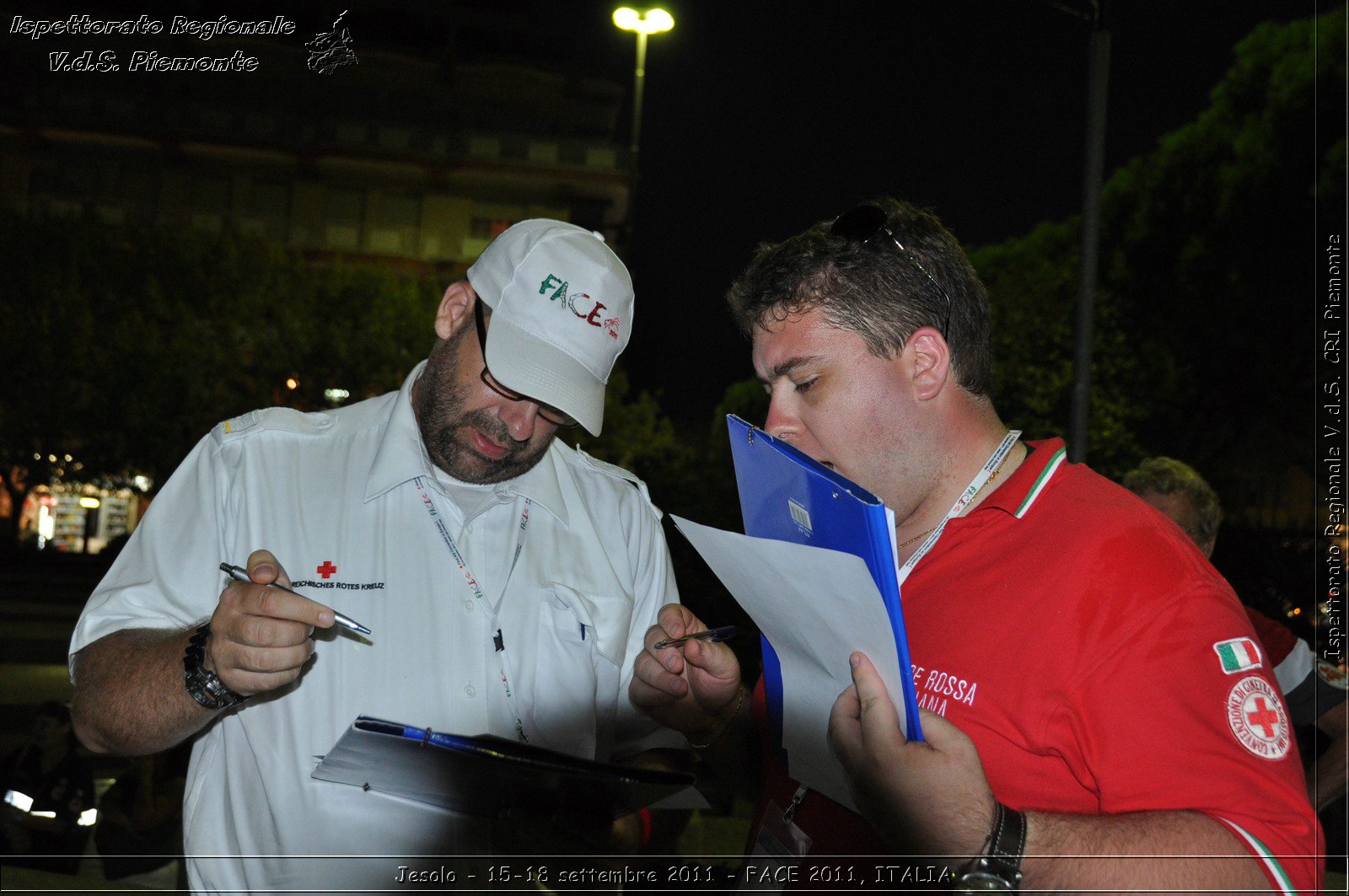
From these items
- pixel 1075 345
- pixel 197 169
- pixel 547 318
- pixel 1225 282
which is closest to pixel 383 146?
pixel 197 169

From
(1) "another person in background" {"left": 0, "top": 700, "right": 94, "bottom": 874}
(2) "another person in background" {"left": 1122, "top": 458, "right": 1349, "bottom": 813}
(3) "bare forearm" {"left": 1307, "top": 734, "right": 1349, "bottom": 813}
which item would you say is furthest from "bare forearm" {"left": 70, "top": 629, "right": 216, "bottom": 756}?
(3) "bare forearm" {"left": 1307, "top": 734, "right": 1349, "bottom": 813}

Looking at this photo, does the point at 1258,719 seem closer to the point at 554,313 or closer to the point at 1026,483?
the point at 1026,483

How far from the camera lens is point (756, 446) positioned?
1.93 meters

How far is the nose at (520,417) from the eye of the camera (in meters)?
2.67

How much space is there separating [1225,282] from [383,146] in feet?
72.1

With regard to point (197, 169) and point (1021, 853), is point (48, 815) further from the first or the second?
point (197, 169)

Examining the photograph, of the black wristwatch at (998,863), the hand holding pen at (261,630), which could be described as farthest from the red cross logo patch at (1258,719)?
the hand holding pen at (261,630)

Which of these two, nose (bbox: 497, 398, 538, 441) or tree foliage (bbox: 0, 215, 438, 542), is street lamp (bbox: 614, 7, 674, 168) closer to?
nose (bbox: 497, 398, 538, 441)

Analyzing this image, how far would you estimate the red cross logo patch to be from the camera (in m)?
1.61

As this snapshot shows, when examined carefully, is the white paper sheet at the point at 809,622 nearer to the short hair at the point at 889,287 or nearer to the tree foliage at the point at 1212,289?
the short hair at the point at 889,287

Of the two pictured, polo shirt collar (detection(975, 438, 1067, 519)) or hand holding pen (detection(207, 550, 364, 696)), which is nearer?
hand holding pen (detection(207, 550, 364, 696))

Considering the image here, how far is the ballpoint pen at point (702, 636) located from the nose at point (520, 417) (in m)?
0.66

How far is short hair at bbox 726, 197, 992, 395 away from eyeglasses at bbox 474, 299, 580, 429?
0.66m

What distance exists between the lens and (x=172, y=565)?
2371 millimetres
